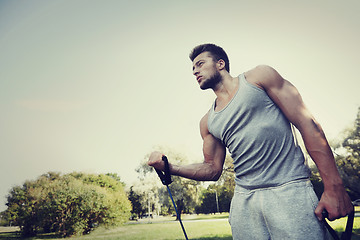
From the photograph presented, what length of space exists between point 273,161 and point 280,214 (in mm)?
338

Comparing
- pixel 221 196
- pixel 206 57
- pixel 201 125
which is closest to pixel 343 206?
pixel 201 125

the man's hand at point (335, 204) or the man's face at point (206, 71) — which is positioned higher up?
the man's face at point (206, 71)

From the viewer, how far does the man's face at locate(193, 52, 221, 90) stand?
2.00 meters

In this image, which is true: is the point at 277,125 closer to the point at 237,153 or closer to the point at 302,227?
the point at 237,153

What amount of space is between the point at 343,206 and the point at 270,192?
1.31 feet

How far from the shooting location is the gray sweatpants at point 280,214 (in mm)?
1271

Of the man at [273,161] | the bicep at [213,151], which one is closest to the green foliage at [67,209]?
the bicep at [213,151]

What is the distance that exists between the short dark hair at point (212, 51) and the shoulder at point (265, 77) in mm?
531

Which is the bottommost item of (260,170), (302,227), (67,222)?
(67,222)

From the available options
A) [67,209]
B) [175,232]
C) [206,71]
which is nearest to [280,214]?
[206,71]

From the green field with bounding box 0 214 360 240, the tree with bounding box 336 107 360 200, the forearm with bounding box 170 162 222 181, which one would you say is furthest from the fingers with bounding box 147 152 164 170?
the tree with bounding box 336 107 360 200

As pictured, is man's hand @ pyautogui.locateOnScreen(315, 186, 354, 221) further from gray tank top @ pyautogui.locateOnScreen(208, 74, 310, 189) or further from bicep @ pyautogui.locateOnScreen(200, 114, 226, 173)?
bicep @ pyautogui.locateOnScreen(200, 114, 226, 173)

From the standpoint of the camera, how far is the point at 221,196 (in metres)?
50.4

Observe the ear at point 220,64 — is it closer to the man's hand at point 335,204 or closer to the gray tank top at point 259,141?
the gray tank top at point 259,141
